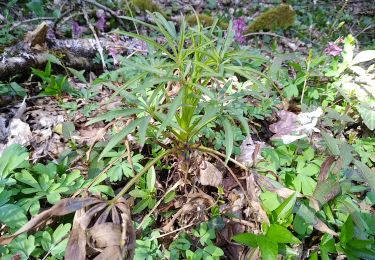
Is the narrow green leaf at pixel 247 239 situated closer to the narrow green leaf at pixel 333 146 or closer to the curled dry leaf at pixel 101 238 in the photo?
the curled dry leaf at pixel 101 238

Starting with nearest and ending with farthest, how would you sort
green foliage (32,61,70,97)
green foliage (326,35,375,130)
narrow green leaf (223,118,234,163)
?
1. narrow green leaf (223,118,234,163)
2. green foliage (326,35,375,130)
3. green foliage (32,61,70,97)

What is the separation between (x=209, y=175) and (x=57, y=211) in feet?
2.37

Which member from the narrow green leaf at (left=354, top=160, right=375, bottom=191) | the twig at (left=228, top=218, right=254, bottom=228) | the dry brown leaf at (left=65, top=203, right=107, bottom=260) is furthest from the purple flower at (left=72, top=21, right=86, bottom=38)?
the narrow green leaf at (left=354, top=160, right=375, bottom=191)

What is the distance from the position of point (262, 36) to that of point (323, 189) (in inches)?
113

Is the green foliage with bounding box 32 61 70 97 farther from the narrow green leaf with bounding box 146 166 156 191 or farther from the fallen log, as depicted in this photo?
the narrow green leaf with bounding box 146 166 156 191

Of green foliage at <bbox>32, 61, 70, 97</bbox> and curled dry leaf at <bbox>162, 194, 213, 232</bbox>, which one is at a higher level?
green foliage at <bbox>32, 61, 70, 97</bbox>

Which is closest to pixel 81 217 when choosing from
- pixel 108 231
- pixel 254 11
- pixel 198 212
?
pixel 108 231

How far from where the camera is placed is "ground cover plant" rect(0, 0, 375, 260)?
1180mm

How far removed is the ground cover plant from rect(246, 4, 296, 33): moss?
194cm

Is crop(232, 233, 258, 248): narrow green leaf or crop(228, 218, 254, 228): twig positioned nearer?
crop(232, 233, 258, 248): narrow green leaf

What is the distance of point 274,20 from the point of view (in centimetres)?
400

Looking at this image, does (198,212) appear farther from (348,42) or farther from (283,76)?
(348,42)

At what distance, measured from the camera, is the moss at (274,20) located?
155 inches

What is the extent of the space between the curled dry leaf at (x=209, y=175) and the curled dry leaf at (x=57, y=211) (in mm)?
573
